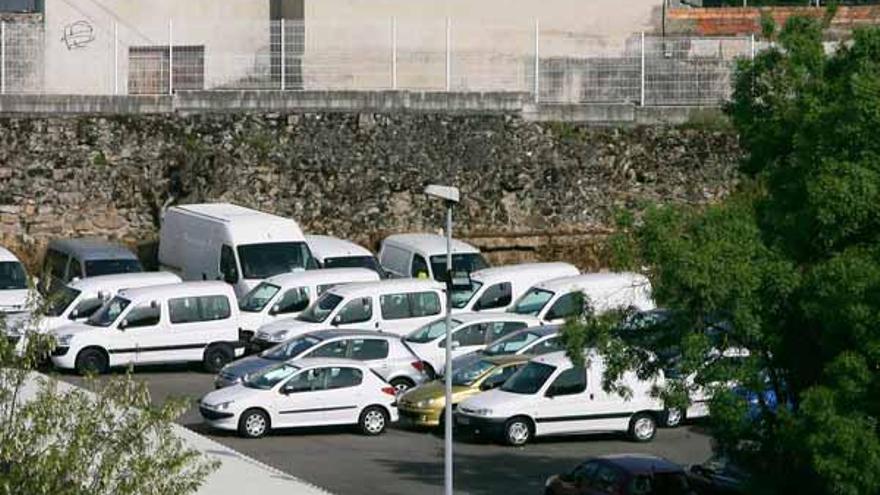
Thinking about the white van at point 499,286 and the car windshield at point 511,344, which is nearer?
the car windshield at point 511,344

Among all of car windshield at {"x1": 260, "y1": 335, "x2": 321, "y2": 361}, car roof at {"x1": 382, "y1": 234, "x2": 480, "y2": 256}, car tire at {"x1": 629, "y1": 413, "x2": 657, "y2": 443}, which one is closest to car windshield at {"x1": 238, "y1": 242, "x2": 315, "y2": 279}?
car roof at {"x1": 382, "y1": 234, "x2": 480, "y2": 256}

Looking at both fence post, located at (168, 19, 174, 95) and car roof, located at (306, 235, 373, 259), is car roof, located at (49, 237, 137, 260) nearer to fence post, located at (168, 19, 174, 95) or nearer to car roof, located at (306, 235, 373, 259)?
car roof, located at (306, 235, 373, 259)

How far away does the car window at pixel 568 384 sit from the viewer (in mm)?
31969

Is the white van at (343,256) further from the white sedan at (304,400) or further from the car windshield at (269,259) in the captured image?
the white sedan at (304,400)

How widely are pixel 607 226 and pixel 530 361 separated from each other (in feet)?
44.8

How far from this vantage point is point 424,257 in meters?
41.5

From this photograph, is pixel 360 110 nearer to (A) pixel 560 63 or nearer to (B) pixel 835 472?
(A) pixel 560 63

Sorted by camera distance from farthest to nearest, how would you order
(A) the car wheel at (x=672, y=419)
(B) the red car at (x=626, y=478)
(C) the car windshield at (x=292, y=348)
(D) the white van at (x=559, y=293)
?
(D) the white van at (x=559, y=293)
(C) the car windshield at (x=292, y=348)
(A) the car wheel at (x=672, y=419)
(B) the red car at (x=626, y=478)

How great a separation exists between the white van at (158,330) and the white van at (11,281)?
1.70 meters

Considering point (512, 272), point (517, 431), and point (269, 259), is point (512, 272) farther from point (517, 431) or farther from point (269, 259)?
point (517, 431)

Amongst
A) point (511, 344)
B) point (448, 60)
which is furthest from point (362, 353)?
point (448, 60)

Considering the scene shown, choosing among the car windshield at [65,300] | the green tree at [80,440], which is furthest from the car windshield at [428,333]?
the green tree at [80,440]

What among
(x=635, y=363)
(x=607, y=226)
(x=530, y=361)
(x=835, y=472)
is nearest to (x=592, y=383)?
(x=530, y=361)

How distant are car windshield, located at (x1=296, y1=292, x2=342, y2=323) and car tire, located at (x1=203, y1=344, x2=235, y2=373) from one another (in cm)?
136
